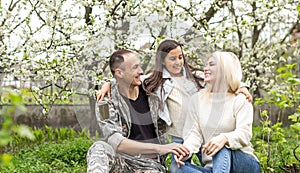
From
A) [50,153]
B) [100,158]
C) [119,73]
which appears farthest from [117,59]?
[50,153]

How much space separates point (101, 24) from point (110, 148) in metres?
2.48

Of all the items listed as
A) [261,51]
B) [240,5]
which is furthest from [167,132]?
[240,5]

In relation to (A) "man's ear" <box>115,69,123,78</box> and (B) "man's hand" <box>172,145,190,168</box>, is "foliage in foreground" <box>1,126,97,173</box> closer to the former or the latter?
(A) "man's ear" <box>115,69,123,78</box>

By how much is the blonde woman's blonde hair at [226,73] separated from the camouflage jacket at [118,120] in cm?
35

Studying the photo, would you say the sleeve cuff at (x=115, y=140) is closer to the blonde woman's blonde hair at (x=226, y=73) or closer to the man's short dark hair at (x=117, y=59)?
the man's short dark hair at (x=117, y=59)

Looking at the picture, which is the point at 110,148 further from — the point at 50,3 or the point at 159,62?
the point at 50,3

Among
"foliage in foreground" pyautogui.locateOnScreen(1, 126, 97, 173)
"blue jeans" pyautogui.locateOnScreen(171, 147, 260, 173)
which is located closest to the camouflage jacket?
"blue jeans" pyautogui.locateOnScreen(171, 147, 260, 173)

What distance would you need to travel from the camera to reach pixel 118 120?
2.92 m

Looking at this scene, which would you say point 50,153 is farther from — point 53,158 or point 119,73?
point 119,73

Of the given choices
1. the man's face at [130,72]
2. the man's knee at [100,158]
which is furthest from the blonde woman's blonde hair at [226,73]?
the man's knee at [100,158]

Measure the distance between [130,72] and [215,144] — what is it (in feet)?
2.08

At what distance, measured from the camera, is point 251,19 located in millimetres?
6438

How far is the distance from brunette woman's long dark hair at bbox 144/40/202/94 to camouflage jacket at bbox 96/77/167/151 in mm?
60

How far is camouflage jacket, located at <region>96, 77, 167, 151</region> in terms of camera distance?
2867mm
